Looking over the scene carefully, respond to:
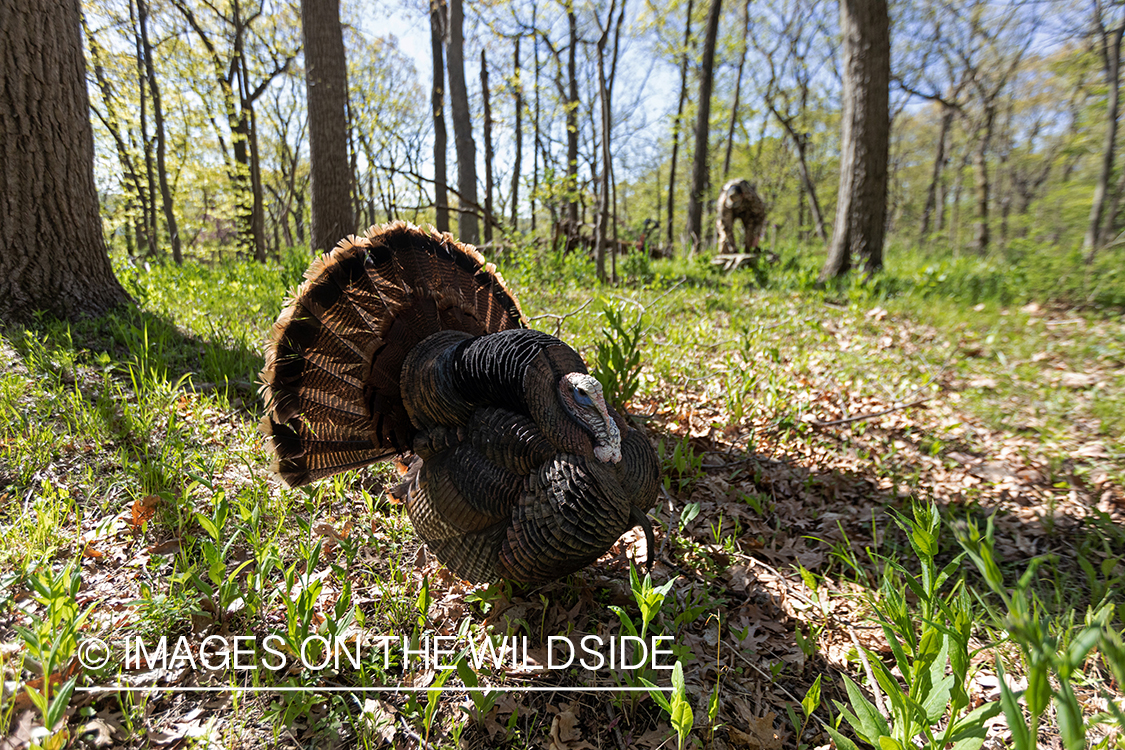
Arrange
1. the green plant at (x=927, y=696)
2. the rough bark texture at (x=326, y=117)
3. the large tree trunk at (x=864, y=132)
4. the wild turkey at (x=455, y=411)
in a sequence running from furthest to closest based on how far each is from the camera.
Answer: the large tree trunk at (x=864, y=132), the rough bark texture at (x=326, y=117), the wild turkey at (x=455, y=411), the green plant at (x=927, y=696)

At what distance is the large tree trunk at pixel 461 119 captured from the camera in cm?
1014

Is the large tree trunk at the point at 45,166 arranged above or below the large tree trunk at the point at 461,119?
below

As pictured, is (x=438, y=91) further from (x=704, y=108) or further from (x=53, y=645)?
(x=53, y=645)

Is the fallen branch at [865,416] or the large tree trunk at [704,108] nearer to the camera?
the fallen branch at [865,416]

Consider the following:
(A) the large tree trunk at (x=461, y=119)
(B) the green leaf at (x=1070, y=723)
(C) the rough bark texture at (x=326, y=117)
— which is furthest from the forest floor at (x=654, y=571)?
(A) the large tree trunk at (x=461, y=119)

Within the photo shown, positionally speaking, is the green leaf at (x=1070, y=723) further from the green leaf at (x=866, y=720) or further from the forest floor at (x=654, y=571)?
the green leaf at (x=866, y=720)

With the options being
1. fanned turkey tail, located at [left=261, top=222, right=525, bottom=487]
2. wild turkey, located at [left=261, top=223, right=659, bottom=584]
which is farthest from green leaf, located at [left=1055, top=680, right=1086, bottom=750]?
fanned turkey tail, located at [left=261, top=222, right=525, bottom=487]

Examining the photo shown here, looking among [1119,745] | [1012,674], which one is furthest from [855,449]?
[1119,745]

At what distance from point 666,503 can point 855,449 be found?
5.18 ft

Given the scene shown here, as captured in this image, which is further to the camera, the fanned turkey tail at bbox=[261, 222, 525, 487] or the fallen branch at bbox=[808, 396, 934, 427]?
the fallen branch at bbox=[808, 396, 934, 427]

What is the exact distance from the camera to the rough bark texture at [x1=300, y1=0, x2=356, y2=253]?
6387mm

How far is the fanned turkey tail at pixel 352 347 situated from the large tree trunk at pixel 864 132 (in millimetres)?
6977

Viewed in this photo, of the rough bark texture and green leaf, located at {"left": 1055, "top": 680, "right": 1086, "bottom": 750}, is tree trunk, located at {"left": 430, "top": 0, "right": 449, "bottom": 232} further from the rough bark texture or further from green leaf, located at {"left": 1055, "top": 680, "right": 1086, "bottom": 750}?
green leaf, located at {"left": 1055, "top": 680, "right": 1086, "bottom": 750}

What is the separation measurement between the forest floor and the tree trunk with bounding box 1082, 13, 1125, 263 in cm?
291
